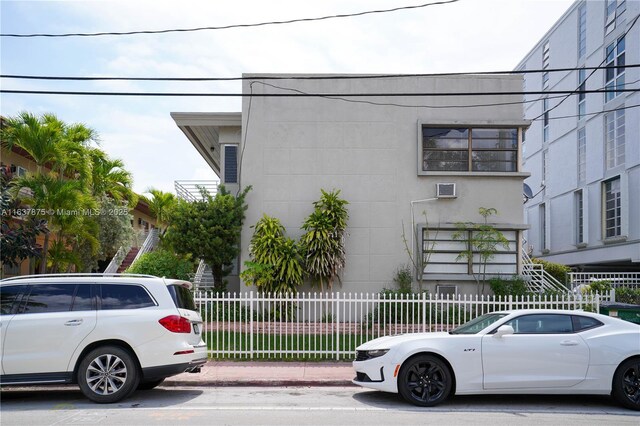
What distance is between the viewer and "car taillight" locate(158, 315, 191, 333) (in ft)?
28.2

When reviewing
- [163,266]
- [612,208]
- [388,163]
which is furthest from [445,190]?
[612,208]

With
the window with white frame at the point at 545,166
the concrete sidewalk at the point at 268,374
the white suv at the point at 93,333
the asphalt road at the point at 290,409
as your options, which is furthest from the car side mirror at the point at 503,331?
the window with white frame at the point at 545,166

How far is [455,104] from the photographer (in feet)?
57.3

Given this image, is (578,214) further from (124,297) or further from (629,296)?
(124,297)

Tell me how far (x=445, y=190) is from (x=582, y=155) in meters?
19.1

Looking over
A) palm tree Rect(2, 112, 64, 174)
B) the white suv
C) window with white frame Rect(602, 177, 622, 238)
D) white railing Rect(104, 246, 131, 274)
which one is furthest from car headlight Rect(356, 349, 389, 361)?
window with white frame Rect(602, 177, 622, 238)

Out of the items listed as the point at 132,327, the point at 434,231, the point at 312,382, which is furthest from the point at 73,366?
the point at 434,231

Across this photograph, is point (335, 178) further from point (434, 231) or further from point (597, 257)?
point (597, 257)

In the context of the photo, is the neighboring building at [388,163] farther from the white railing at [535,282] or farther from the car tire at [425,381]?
the car tire at [425,381]

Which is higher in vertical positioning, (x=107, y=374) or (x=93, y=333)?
(x=93, y=333)

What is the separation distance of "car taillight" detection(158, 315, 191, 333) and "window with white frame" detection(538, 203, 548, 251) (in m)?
32.3

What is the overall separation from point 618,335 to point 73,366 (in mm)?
7547

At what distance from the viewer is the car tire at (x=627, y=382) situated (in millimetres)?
8320

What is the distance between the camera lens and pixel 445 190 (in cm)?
1720
